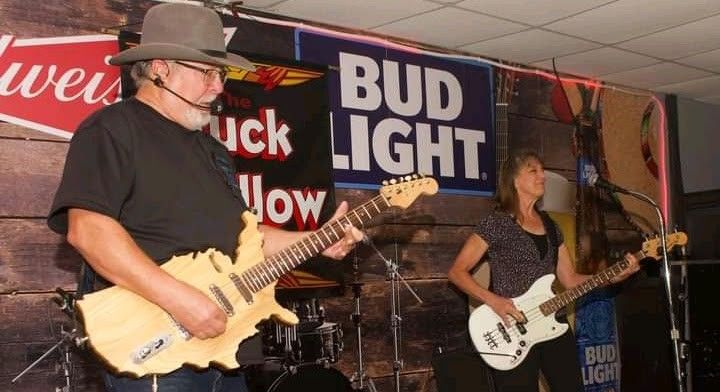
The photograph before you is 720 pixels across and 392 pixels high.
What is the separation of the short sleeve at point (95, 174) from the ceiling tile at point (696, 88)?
18.8ft

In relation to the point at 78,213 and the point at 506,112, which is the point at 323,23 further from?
the point at 78,213

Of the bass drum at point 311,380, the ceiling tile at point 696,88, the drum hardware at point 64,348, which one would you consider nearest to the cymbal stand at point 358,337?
the bass drum at point 311,380

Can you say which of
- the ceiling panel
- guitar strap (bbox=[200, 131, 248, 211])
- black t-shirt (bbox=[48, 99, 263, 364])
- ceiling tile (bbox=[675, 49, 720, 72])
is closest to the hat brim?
black t-shirt (bbox=[48, 99, 263, 364])

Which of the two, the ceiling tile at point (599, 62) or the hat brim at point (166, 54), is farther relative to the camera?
the ceiling tile at point (599, 62)

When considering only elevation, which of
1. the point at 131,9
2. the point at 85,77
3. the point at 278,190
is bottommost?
the point at 278,190

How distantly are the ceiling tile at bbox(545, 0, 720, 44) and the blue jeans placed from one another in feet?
11.0

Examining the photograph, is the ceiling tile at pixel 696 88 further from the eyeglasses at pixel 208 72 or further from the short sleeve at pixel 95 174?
the short sleeve at pixel 95 174

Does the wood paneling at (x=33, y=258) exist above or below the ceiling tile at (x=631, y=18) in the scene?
below

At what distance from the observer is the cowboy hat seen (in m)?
2.63

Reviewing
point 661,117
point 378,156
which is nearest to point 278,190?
point 378,156

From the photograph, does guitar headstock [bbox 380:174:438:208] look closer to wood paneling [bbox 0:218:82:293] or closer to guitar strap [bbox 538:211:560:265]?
wood paneling [bbox 0:218:82:293]

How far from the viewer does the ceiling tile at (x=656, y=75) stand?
6566 millimetres

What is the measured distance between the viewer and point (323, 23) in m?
5.06

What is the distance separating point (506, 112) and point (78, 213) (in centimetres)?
423
